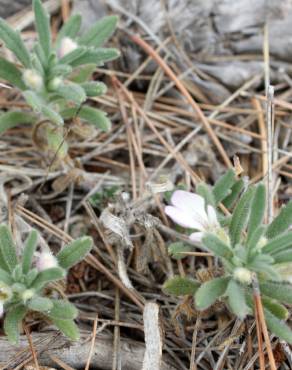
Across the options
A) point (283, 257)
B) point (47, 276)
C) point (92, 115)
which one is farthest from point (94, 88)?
point (283, 257)

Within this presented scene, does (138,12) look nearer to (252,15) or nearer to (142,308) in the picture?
(252,15)

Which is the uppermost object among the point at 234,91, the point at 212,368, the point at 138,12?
the point at 138,12

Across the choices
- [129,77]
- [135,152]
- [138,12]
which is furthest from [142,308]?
[138,12]

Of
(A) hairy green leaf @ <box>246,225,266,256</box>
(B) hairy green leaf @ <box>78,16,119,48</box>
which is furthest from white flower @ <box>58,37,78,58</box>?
(A) hairy green leaf @ <box>246,225,266,256</box>

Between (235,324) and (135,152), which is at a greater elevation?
(135,152)

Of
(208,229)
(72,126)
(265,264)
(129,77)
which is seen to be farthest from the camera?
(129,77)

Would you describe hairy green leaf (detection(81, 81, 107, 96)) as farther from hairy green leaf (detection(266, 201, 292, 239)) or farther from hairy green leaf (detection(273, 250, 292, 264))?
hairy green leaf (detection(273, 250, 292, 264))

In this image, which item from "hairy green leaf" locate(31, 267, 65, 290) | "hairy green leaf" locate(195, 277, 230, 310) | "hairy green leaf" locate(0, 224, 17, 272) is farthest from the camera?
"hairy green leaf" locate(0, 224, 17, 272)
